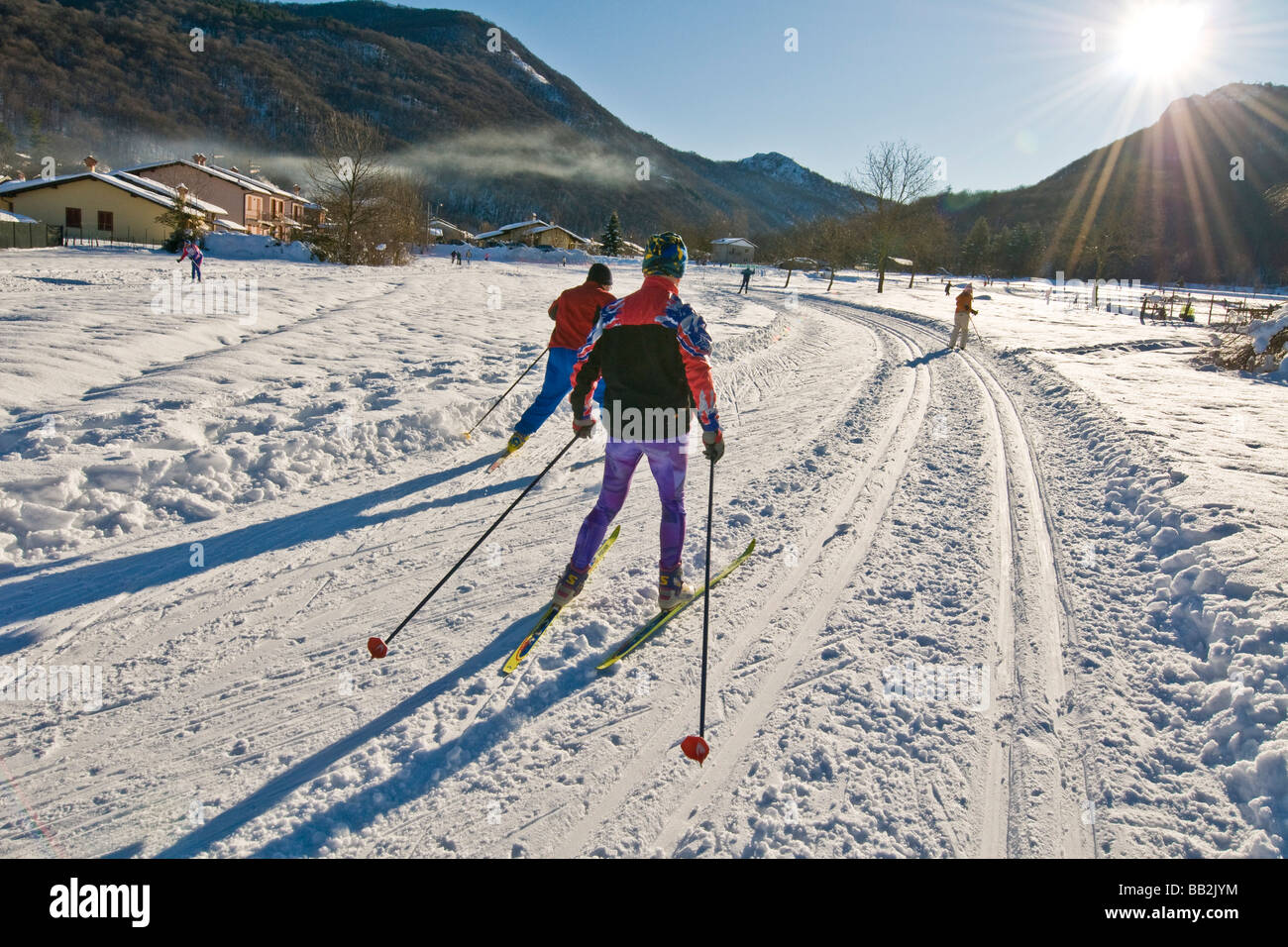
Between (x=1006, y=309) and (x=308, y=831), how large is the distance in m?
35.0

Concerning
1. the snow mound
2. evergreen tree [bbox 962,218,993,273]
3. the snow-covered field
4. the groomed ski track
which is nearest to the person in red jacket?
the snow-covered field

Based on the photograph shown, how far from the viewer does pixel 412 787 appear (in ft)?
7.92

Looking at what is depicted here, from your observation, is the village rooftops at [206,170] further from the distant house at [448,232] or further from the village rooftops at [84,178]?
the distant house at [448,232]

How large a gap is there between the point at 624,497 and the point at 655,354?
828 mm

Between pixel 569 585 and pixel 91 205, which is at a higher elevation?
pixel 91 205

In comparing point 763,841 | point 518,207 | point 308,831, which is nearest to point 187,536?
point 308,831

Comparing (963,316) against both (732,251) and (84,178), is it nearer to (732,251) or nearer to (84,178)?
(84,178)

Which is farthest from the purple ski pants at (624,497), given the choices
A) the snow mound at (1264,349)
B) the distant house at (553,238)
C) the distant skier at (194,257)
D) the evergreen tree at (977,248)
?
the evergreen tree at (977,248)

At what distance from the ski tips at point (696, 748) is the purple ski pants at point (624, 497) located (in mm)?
1245

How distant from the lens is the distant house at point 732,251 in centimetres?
9394

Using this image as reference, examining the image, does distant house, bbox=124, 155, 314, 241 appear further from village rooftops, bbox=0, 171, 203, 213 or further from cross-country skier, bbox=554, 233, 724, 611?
cross-country skier, bbox=554, 233, 724, 611

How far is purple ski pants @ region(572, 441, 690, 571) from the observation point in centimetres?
352

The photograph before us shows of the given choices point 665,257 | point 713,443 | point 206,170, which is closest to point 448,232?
point 206,170

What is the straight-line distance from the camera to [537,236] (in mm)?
83875
